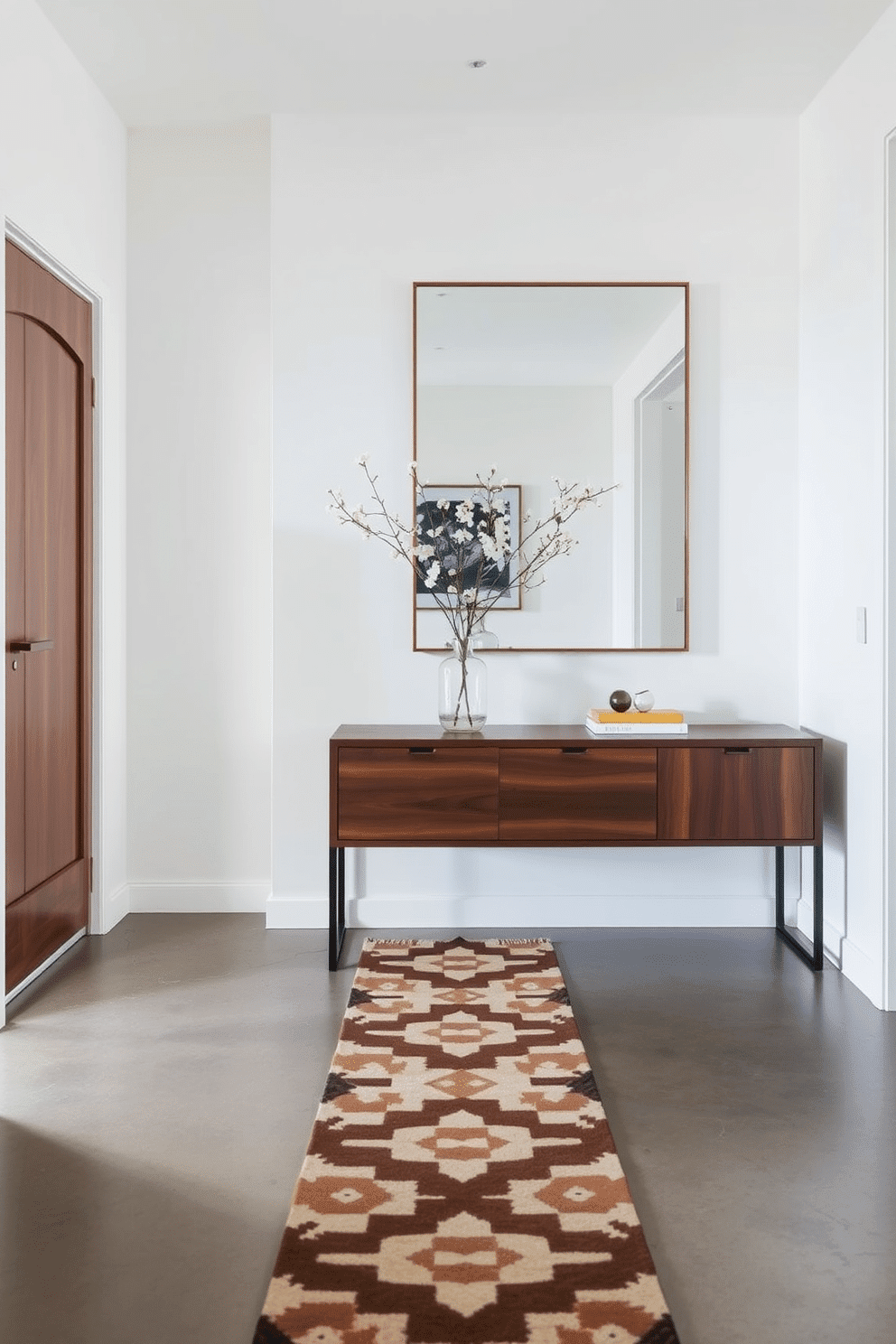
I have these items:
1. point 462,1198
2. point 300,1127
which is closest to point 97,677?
point 300,1127

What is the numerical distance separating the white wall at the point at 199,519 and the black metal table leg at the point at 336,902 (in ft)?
1.87

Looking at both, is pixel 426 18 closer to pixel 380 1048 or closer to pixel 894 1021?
pixel 380 1048

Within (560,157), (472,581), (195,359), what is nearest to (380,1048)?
(472,581)

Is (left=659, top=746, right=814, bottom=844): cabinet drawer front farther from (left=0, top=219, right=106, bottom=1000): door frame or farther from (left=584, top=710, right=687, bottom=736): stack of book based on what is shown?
(left=0, top=219, right=106, bottom=1000): door frame

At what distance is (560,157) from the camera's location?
4012 mm

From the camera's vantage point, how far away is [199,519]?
4.28 meters

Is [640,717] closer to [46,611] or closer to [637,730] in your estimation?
[637,730]

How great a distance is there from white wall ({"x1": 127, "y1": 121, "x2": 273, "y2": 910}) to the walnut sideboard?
809 millimetres

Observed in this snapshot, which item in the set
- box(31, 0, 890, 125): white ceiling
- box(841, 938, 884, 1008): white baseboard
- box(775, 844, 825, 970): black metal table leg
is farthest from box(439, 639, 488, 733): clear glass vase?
box(31, 0, 890, 125): white ceiling

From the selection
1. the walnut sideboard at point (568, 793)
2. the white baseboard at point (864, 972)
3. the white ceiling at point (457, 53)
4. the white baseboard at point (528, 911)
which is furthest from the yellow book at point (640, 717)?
the white ceiling at point (457, 53)

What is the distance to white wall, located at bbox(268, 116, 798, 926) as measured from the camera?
4012mm

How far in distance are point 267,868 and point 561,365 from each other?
2048 mm

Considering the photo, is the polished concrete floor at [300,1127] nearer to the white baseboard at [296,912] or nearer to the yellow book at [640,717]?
the white baseboard at [296,912]

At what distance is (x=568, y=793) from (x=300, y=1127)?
4.71 ft
